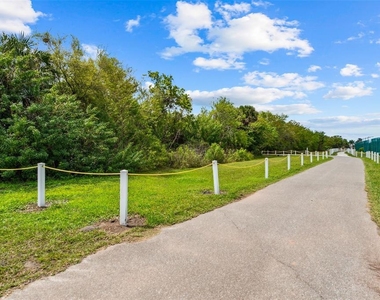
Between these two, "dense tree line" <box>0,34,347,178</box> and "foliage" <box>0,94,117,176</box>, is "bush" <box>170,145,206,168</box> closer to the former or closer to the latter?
"dense tree line" <box>0,34,347,178</box>

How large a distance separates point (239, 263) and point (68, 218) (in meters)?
3.70

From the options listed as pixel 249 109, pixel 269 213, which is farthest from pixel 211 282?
pixel 249 109

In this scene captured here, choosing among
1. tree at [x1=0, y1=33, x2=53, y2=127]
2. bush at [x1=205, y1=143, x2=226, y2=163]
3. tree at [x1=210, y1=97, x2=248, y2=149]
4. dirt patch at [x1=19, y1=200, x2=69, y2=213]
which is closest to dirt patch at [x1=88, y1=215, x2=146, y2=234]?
dirt patch at [x1=19, y1=200, x2=69, y2=213]

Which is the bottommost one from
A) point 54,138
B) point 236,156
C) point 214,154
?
point 236,156

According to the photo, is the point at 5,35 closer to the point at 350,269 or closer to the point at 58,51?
the point at 58,51

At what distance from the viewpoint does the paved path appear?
311cm

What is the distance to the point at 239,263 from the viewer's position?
380 cm

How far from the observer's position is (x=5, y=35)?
14.5 metres

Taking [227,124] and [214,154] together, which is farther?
[227,124]

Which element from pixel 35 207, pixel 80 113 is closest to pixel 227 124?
pixel 80 113

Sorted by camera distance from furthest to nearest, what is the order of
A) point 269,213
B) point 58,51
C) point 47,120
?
point 58,51
point 47,120
point 269,213

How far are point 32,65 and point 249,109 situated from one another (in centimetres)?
4388

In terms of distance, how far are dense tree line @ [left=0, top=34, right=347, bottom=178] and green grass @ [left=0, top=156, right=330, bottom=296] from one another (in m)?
2.37

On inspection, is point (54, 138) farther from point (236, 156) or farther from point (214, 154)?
point (236, 156)
